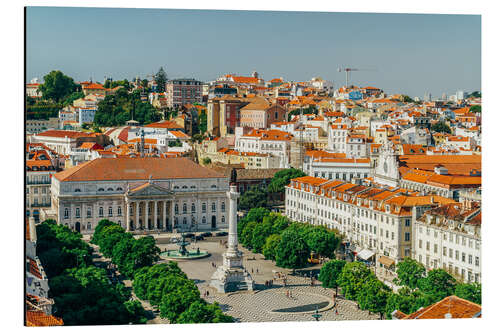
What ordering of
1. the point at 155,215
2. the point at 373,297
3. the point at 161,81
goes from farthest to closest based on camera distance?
the point at 161,81, the point at 155,215, the point at 373,297

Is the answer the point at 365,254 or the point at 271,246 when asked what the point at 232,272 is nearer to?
the point at 271,246

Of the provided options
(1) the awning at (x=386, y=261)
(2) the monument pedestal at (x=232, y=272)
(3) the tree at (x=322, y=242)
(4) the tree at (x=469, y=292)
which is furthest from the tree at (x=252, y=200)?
(4) the tree at (x=469, y=292)

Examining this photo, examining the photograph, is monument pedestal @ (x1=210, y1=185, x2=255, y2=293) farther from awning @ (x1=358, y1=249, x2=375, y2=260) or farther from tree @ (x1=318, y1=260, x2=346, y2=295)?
awning @ (x1=358, y1=249, x2=375, y2=260)

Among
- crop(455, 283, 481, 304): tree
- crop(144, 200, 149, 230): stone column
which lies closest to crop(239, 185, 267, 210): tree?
crop(144, 200, 149, 230): stone column

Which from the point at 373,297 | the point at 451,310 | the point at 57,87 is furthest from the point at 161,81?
the point at 451,310

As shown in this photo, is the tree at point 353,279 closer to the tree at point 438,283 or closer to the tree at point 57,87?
the tree at point 438,283

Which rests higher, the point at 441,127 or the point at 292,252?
the point at 441,127

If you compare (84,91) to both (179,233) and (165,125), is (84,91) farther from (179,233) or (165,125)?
(179,233)
